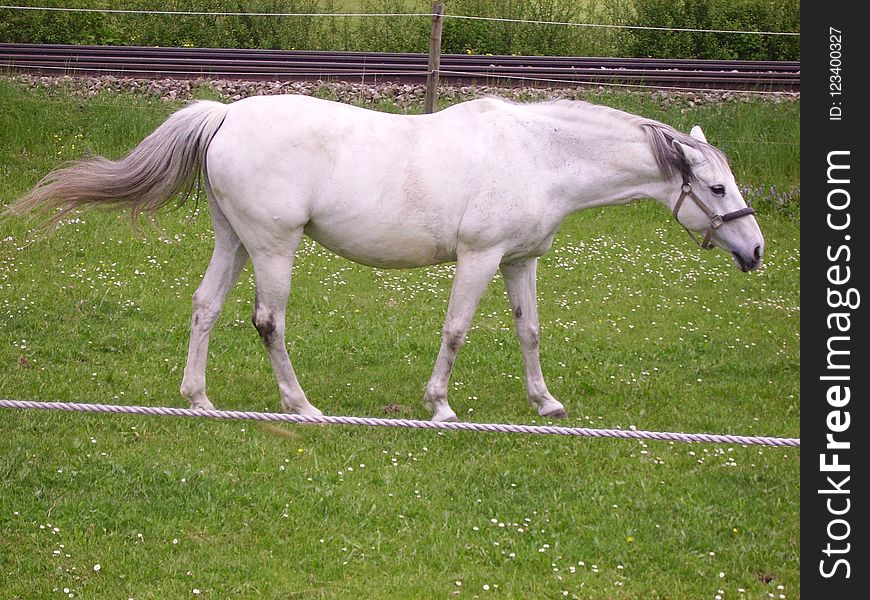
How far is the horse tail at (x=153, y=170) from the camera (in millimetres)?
7137

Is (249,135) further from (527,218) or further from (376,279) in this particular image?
(376,279)

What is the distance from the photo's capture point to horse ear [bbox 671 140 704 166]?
7211mm

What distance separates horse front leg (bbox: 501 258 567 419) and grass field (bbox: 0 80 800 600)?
0.16 meters

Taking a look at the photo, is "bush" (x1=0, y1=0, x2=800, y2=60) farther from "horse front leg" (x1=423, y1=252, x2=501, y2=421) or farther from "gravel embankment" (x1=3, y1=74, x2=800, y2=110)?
"horse front leg" (x1=423, y1=252, x2=501, y2=421)

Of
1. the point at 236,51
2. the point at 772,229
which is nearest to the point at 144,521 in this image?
the point at 772,229

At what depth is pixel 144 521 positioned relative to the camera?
5.91 metres

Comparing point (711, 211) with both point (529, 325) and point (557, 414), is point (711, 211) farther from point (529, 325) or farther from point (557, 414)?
point (557, 414)

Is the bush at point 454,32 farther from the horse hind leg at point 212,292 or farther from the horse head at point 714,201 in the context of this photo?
the horse hind leg at point 212,292

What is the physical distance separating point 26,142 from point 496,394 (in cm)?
941

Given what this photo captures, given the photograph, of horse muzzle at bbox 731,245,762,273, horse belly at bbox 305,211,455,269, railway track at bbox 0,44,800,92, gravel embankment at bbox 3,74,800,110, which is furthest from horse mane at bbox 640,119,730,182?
railway track at bbox 0,44,800,92

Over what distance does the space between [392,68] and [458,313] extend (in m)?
10.3

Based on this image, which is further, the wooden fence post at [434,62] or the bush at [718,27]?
the bush at [718,27]

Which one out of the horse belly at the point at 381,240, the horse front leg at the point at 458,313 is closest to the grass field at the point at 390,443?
the horse front leg at the point at 458,313

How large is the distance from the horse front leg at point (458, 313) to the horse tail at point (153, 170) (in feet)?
6.17
